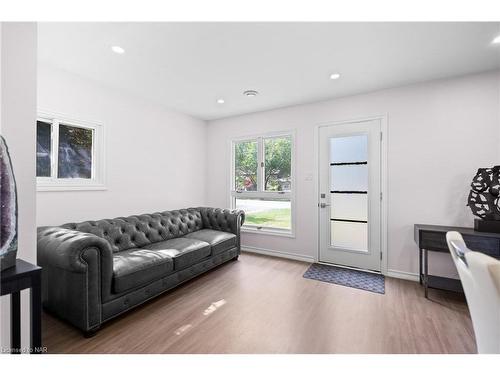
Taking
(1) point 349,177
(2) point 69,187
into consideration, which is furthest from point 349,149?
(2) point 69,187

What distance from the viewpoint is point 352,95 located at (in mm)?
3260

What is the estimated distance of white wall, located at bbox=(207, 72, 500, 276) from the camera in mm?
2574

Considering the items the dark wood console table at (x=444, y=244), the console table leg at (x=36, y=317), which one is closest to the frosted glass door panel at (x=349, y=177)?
the dark wood console table at (x=444, y=244)

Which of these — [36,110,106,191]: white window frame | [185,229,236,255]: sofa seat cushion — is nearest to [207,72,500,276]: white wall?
[185,229,236,255]: sofa seat cushion

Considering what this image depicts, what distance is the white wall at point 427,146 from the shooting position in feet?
8.45

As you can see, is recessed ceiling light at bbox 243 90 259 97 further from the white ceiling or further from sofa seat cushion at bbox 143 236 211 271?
sofa seat cushion at bbox 143 236 211 271

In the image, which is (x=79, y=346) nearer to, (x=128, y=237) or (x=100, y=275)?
(x=100, y=275)

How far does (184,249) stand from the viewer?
270cm

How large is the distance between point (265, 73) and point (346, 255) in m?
2.66

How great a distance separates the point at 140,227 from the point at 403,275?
3396 mm

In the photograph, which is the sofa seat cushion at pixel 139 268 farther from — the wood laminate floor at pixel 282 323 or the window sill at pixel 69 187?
the window sill at pixel 69 187

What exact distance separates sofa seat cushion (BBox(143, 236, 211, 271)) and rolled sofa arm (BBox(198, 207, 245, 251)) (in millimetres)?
694

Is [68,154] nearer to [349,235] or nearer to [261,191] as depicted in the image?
[261,191]
